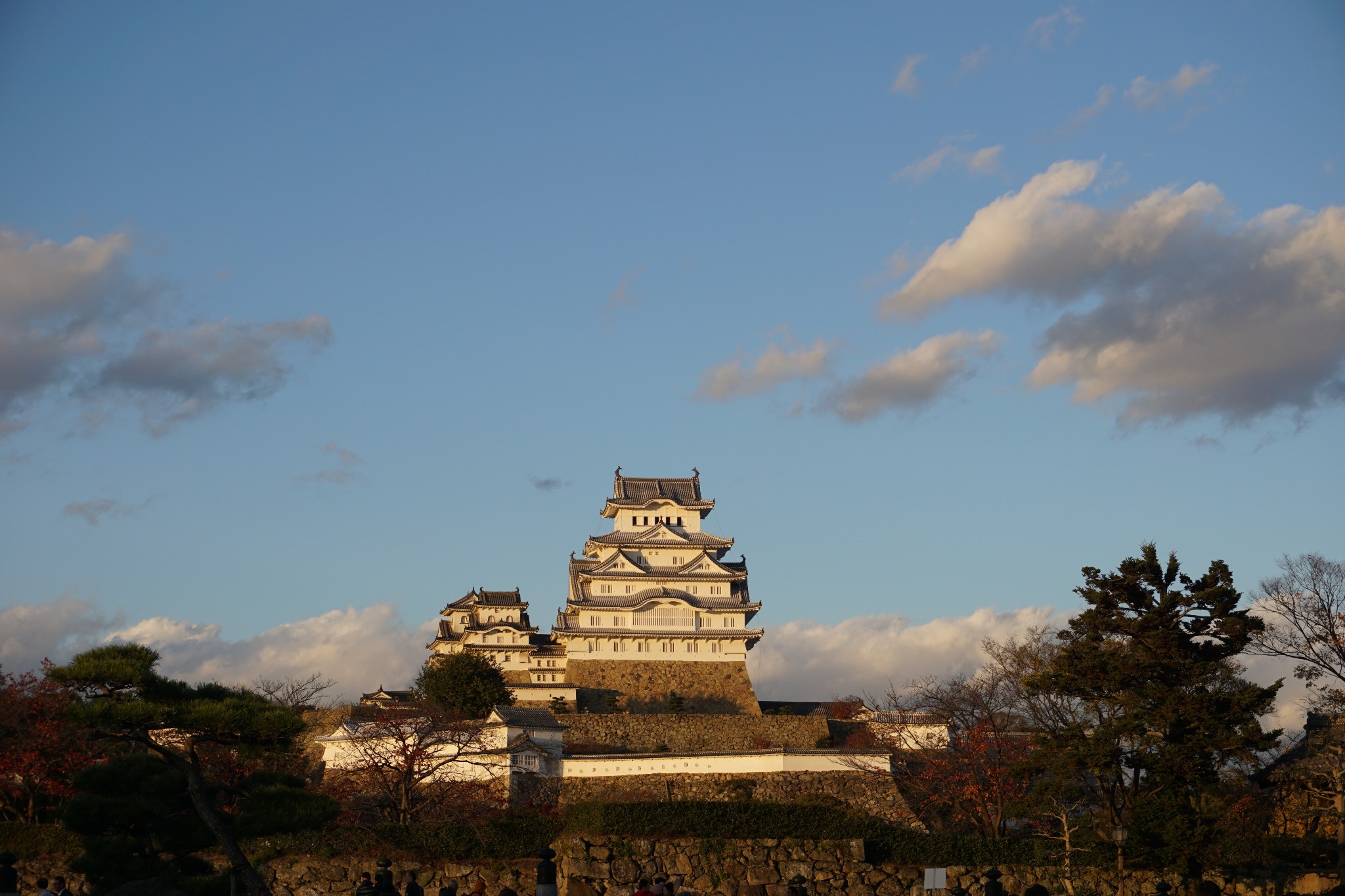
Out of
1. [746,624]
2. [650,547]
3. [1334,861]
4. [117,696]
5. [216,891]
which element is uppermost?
[650,547]

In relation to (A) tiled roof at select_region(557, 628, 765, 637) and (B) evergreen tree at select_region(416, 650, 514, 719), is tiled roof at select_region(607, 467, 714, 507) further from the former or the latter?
(B) evergreen tree at select_region(416, 650, 514, 719)

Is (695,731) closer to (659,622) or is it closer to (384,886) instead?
(659,622)

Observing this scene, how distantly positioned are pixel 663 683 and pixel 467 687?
12.6 m

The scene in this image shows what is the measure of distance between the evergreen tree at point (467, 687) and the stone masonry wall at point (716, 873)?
986cm

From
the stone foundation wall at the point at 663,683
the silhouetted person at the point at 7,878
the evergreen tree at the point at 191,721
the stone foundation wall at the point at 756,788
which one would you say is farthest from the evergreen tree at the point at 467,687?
the silhouetted person at the point at 7,878

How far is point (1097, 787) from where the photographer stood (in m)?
34.0

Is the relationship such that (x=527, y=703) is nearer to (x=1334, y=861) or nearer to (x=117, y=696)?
(x=1334, y=861)

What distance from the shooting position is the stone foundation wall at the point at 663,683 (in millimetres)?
48906

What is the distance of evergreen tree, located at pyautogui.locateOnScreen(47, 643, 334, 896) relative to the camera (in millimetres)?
14828

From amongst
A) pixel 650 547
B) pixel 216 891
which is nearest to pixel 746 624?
pixel 650 547

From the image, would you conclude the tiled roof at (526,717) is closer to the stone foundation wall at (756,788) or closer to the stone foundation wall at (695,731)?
the stone foundation wall at (756,788)

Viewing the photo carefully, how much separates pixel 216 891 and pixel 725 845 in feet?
45.3

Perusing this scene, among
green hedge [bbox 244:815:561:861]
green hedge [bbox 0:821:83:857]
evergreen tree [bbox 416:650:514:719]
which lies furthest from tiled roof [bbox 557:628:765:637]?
green hedge [bbox 0:821:83:857]

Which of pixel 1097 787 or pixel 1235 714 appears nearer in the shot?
pixel 1235 714
